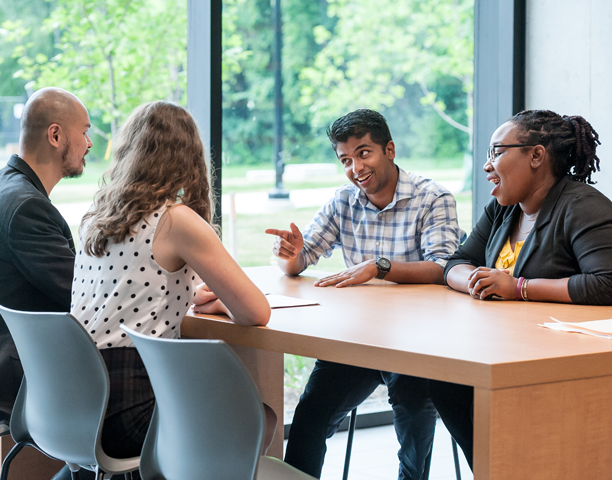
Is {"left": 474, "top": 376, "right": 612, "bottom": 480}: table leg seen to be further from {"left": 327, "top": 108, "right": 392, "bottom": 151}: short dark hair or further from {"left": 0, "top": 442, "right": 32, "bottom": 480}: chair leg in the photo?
{"left": 327, "top": 108, "right": 392, "bottom": 151}: short dark hair

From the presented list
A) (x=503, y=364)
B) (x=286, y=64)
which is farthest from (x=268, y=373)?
(x=286, y=64)

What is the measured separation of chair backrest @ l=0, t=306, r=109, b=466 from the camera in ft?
4.69

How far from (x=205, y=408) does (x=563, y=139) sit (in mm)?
1372

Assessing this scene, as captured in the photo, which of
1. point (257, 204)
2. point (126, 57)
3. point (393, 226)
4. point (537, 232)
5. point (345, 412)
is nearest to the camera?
point (537, 232)

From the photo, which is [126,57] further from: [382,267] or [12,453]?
[12,453]

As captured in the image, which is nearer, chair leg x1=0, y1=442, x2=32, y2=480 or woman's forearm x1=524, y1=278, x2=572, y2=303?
chair leg x1=0, y1=442, x2=32, y2=480

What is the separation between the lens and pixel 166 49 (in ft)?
11.8

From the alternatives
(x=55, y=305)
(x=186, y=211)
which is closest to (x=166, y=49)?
(x=55, y=305)

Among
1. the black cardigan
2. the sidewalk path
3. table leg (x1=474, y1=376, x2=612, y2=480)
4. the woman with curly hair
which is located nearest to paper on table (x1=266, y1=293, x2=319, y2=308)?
the woman with curly hair

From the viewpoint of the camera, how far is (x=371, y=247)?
259 cm

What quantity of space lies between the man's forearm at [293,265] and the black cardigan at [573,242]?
698mm

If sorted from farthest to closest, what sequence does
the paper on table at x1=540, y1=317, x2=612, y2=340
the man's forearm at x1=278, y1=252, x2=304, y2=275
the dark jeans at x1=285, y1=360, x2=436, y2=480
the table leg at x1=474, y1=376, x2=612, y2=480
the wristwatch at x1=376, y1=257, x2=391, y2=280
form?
the man's forearm at x1=278, y1=252, x2=304, y2=275 < the wristwatch at x1=376, y1=257, x2=391, y2=280 < the dark jeans at x1=285, y1=360, x2=436, y2=480 < the paper on table at x1=540, y1=317, x2=612, y2=340 < the table leg at x1=474, y1=376, x2=612, y2=480

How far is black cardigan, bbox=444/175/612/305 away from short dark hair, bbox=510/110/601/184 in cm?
6

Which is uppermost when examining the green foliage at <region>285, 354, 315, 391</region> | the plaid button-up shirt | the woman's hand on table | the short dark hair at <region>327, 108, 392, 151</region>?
the short dark hair at <region>327, 108, 392, 151</region>
